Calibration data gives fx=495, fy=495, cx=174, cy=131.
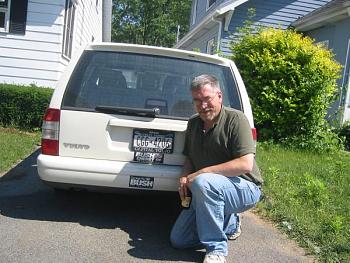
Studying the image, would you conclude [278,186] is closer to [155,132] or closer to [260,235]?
[260,235]

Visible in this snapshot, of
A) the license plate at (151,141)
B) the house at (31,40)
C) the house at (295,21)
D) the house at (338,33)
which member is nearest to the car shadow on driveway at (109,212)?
the license plate at (151,141)

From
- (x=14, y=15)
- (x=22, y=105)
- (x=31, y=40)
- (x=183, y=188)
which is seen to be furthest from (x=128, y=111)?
(x=14, y=15)

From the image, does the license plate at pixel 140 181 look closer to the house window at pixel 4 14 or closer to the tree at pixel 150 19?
the house window at pixel 4 14

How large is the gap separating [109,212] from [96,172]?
90 cm

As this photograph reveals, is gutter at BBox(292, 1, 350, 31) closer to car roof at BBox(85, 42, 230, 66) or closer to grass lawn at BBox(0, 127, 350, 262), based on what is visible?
grass lawn at BBox(0, 127, 350, 262)

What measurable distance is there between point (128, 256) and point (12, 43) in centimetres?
825

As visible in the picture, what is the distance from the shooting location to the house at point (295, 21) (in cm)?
1291

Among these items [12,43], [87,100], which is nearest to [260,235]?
[87,100]

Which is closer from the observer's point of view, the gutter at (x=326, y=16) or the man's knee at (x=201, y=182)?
the man's knee at (x=201, y=182)

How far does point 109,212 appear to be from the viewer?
505 cm

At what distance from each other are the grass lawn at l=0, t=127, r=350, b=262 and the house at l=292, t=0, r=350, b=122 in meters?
3.62

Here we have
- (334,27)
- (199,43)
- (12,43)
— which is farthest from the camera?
(199,43)

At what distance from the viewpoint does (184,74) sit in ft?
15.5

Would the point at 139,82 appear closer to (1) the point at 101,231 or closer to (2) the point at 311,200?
(1) the point at 101,231
